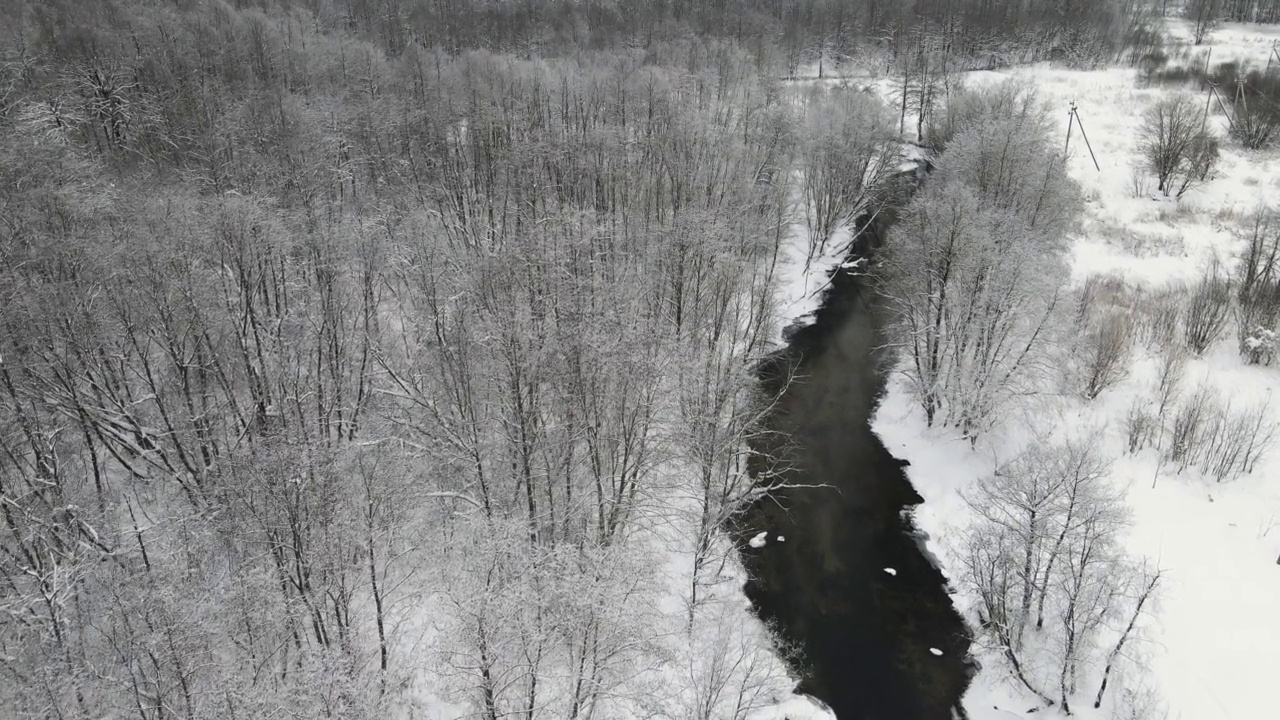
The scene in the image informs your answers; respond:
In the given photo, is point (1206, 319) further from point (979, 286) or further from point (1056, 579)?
point (1056, 579)

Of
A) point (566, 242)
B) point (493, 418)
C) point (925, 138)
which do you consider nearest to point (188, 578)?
point (493, 418)

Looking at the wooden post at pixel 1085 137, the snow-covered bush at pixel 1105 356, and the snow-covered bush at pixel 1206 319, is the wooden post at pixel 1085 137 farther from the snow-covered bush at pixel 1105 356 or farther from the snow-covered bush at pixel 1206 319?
the snow-covered bush at pixel 1105 356

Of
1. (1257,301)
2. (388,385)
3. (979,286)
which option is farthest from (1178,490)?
(388,385)

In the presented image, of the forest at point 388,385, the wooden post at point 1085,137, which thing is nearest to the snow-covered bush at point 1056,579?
the forest at point 388,385

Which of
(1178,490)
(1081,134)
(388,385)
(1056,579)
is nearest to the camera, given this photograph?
(1056,579)

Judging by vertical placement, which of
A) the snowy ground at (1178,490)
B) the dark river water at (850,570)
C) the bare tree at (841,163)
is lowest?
the dark river water at (850,570)

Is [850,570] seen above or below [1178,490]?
below

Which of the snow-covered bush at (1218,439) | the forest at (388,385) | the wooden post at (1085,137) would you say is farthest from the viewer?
the wooden post at (1085,137)
